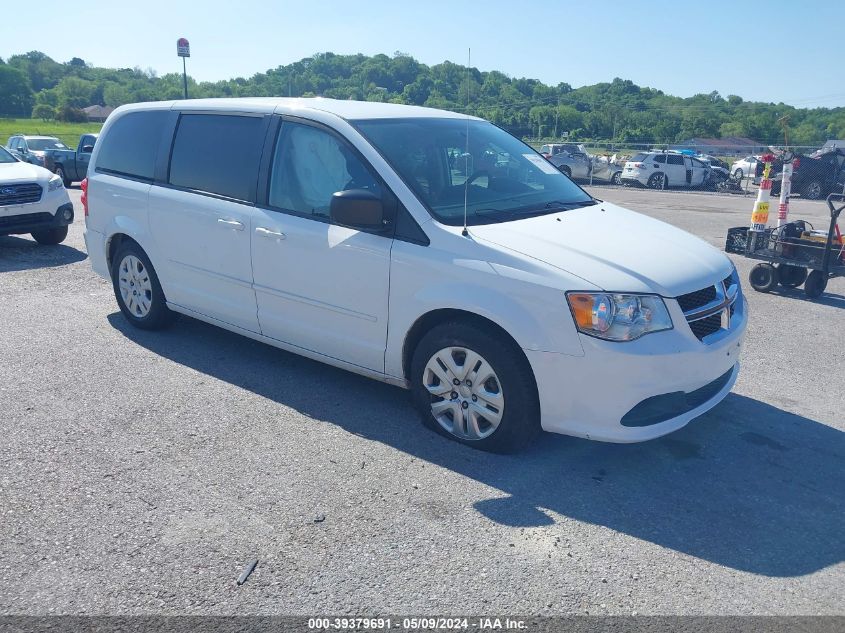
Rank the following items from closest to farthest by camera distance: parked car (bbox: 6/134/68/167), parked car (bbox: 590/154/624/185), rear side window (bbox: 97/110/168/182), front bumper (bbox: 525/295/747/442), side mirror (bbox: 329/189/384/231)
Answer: front bumper (bbox: 525/295/747/442), side mirror (bbox: 329/189/384/231), rear side window (bbox: 97/110/168/182), parked car (bbox: 6/134/68/167), parked car (bbox: 590/154/624/185)

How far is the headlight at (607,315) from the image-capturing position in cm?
374

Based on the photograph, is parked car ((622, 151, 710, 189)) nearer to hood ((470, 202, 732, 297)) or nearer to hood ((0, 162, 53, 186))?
hood ((0, 162, 53, 186))

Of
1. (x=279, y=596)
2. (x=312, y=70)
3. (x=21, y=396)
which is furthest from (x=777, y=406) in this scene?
(x=312, y=70)

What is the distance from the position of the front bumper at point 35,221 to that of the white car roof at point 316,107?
5200 millimetres

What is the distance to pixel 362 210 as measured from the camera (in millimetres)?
4254

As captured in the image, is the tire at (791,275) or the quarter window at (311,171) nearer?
the quarter window at (311,171)

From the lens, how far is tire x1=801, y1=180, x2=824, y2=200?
86.0 ft

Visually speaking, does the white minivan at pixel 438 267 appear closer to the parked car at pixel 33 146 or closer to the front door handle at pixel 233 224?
the front door handle at pixel 233 224

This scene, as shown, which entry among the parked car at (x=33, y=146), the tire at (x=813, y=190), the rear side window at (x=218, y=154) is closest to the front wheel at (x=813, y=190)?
the tire at (x=813, y=190)

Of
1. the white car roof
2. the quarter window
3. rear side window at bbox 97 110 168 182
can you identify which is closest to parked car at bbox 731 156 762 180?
the white car roof

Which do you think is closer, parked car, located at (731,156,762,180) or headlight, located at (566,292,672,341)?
headlight, located at (566,292,672,341)

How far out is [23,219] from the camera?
9977 mm

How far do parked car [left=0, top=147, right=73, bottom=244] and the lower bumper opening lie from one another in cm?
900

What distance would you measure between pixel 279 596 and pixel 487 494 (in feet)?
4.01
